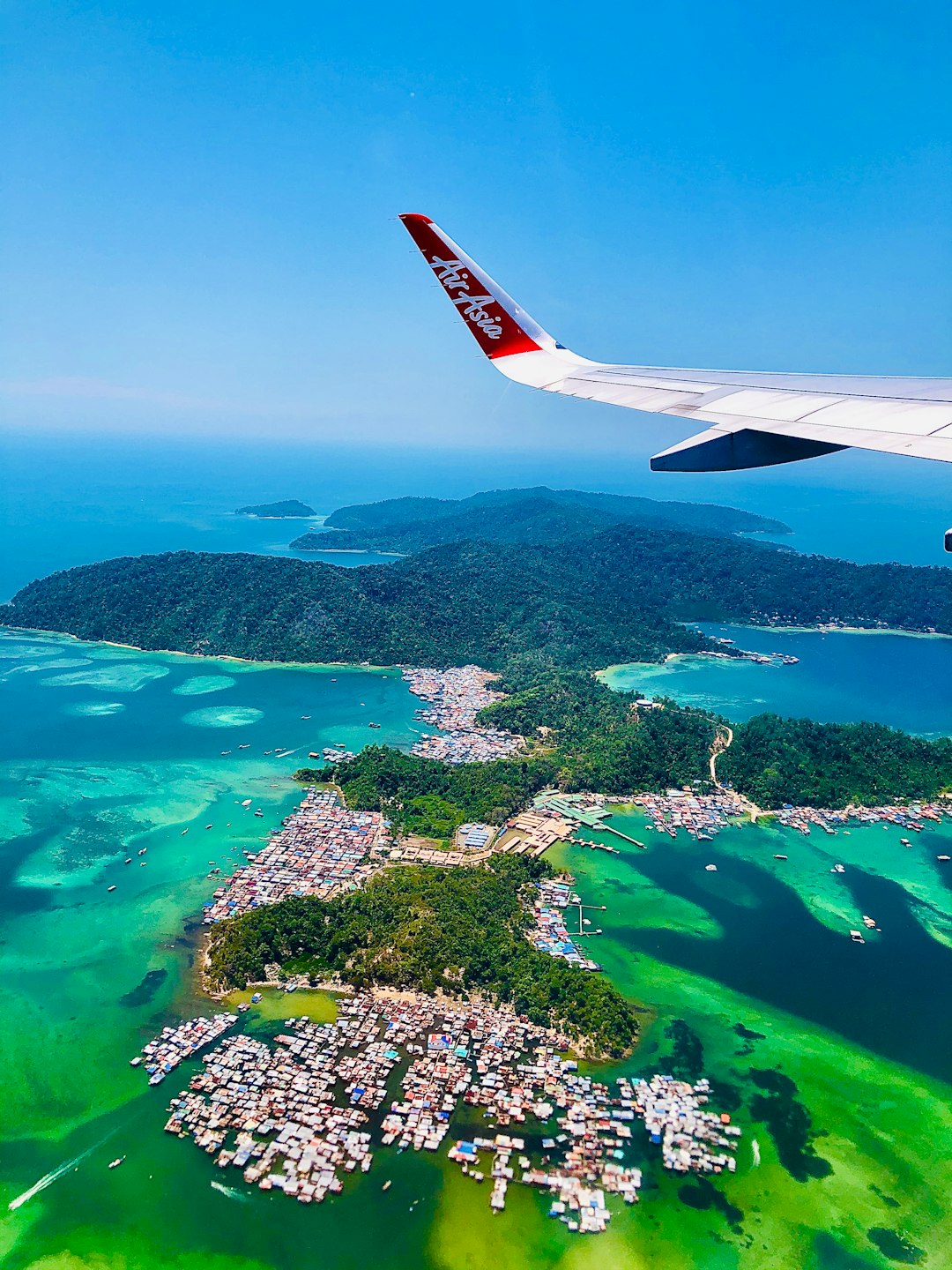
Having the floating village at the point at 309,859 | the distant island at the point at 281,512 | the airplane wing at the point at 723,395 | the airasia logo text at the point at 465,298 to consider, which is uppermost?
the airasia logo text at the point at 465,298

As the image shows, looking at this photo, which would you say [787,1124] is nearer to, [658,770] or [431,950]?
[431,950]

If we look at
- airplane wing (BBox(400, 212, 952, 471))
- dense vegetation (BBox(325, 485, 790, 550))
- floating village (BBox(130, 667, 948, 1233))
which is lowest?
floating village (BBox(130, 667, 948, 1233))

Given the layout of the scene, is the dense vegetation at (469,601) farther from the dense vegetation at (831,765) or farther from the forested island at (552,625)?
the dense vegetation at (831,765)

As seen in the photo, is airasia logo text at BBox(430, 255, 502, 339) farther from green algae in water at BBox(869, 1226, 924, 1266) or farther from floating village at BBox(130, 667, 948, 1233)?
green algae in water at BBox(869, 1226, 924, 1266)

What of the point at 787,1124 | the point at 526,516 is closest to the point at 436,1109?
the point at 787,1124

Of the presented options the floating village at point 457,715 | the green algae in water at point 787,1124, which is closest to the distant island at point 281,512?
the floating village at point 457,715

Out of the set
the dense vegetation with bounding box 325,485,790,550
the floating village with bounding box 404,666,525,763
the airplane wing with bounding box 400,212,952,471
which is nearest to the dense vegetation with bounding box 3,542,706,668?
the floating village with bounding box 404,666,525,763

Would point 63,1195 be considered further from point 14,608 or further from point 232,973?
point 14,608
